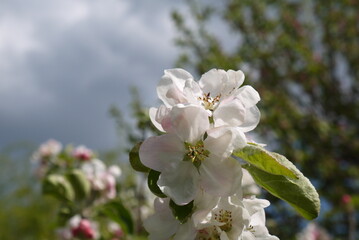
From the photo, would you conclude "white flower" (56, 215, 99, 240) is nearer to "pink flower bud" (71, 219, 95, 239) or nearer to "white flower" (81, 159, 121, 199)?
"pink flower bud" (71, 219, 95, 239)

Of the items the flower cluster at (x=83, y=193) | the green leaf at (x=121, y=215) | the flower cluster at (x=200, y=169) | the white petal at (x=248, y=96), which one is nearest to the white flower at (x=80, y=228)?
the flower cluster at (x=83, y=193)

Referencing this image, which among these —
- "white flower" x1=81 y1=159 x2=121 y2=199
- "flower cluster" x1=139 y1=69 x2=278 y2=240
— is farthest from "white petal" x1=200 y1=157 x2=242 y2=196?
"white flower" x1=81 y1=159 x2=121 y2=199

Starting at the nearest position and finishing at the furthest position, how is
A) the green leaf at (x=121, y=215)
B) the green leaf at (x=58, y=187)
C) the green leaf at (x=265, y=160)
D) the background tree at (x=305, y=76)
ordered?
the green leaf at (x=265, y=160), the green leaf at (x=121, y=215), the green leaf at (x=58, y=187), the background tree at (x=305, y=76)

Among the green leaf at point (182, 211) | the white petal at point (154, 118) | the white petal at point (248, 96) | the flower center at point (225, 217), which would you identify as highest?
the white petal at point (154, 118)

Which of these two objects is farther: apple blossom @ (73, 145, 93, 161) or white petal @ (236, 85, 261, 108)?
apple blossom @ (73, 145, 93, 161)

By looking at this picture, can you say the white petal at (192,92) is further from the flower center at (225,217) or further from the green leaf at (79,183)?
Result: the green leaf at (79,183)

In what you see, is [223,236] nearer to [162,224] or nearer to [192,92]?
[162,224]
